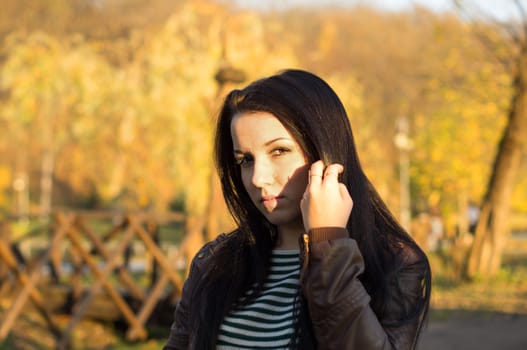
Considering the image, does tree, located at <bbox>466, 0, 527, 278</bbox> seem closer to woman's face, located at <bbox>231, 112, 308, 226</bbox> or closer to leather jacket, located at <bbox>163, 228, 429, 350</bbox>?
woman's face, located at <bbox>231, 112, 308, 226</bbox>

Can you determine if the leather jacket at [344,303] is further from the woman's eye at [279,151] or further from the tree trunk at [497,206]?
the tree trunk at [497,206]

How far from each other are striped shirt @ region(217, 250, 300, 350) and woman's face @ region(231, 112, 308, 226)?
0.13 meters

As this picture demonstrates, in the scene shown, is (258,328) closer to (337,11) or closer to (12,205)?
(12,205)

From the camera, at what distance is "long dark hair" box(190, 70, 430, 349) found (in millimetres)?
1920

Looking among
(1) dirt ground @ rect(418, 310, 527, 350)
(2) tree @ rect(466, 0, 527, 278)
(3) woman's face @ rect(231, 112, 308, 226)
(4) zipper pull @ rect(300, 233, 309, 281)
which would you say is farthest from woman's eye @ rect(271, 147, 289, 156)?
(2) tree @ rect(466, 0, 527, 278)

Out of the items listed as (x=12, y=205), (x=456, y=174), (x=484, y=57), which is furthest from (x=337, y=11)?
(x=484, y=57)

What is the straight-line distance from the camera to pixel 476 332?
9.80 meters

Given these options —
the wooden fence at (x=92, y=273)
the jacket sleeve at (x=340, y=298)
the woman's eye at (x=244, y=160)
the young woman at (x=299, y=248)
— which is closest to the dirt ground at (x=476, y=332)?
the wooden fence at (x=92, y=273)

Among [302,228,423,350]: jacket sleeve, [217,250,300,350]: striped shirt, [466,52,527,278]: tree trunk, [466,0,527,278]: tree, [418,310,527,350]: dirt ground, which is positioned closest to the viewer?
[302,228,423,350]: jacket sleeve

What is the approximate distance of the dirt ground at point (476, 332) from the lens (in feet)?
29.5

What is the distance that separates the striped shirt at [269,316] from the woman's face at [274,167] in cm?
13

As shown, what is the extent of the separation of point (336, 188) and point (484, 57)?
1625cm

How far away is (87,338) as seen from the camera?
10.2 m

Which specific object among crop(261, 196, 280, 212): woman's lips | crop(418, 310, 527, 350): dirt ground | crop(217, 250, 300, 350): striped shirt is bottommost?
crop(418, 310, 527, 350): dirt ground
